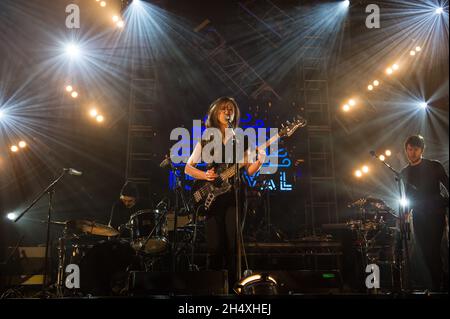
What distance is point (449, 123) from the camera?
31.8 feet

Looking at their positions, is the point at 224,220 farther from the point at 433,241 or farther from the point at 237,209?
the point at 433,241

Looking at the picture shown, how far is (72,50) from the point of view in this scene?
27.8 ft

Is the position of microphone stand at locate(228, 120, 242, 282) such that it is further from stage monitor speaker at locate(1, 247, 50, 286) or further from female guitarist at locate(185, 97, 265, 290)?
stage monitor speaker at locate(1, 247, 50, 286)

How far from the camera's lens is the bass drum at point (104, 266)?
5441mm

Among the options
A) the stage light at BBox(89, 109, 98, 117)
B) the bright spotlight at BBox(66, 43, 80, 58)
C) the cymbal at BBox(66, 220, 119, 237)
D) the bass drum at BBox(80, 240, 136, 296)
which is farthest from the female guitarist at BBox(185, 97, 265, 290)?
the stage light at BBox(89, 109, 98, 117)

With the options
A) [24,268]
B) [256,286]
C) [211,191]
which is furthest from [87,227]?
[256,286]

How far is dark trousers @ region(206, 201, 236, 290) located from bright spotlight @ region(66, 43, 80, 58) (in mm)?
6723

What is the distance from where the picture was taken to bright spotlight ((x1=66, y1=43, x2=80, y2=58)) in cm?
833

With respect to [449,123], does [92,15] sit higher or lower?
higher

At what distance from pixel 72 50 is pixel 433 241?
26.5 ft
